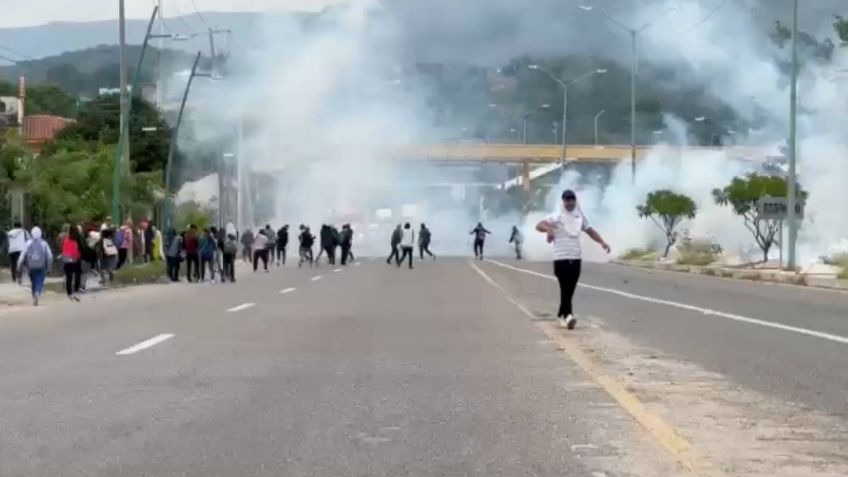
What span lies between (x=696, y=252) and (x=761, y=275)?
51.0 ft

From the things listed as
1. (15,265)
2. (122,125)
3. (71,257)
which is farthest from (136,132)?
(71,257)

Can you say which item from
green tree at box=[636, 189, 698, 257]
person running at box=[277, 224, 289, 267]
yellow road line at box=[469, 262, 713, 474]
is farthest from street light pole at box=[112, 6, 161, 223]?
yellow road line at box=[469, 262, 713, 474]

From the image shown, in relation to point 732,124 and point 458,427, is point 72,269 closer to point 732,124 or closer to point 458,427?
point 458,427

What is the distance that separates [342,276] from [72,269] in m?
11.2

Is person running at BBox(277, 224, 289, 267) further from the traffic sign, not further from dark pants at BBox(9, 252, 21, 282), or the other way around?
the traffic sign

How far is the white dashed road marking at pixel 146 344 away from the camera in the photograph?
1524 centimetres

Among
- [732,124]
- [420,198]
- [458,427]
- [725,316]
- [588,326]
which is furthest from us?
[420,198]

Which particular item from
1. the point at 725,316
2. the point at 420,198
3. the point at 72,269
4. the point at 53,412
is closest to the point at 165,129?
the point at 420,198

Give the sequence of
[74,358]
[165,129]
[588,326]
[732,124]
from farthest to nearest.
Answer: [165,129] < [732,124] < [588,326] < [74,358]

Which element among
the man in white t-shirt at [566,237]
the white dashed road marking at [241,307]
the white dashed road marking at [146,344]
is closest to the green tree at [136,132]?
the white dashed road marking at [241,307]

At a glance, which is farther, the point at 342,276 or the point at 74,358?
the point at 342,276

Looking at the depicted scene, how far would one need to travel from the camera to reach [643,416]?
33.2 ft

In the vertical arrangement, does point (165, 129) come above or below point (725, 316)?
above

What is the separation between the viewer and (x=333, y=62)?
82.9 m
